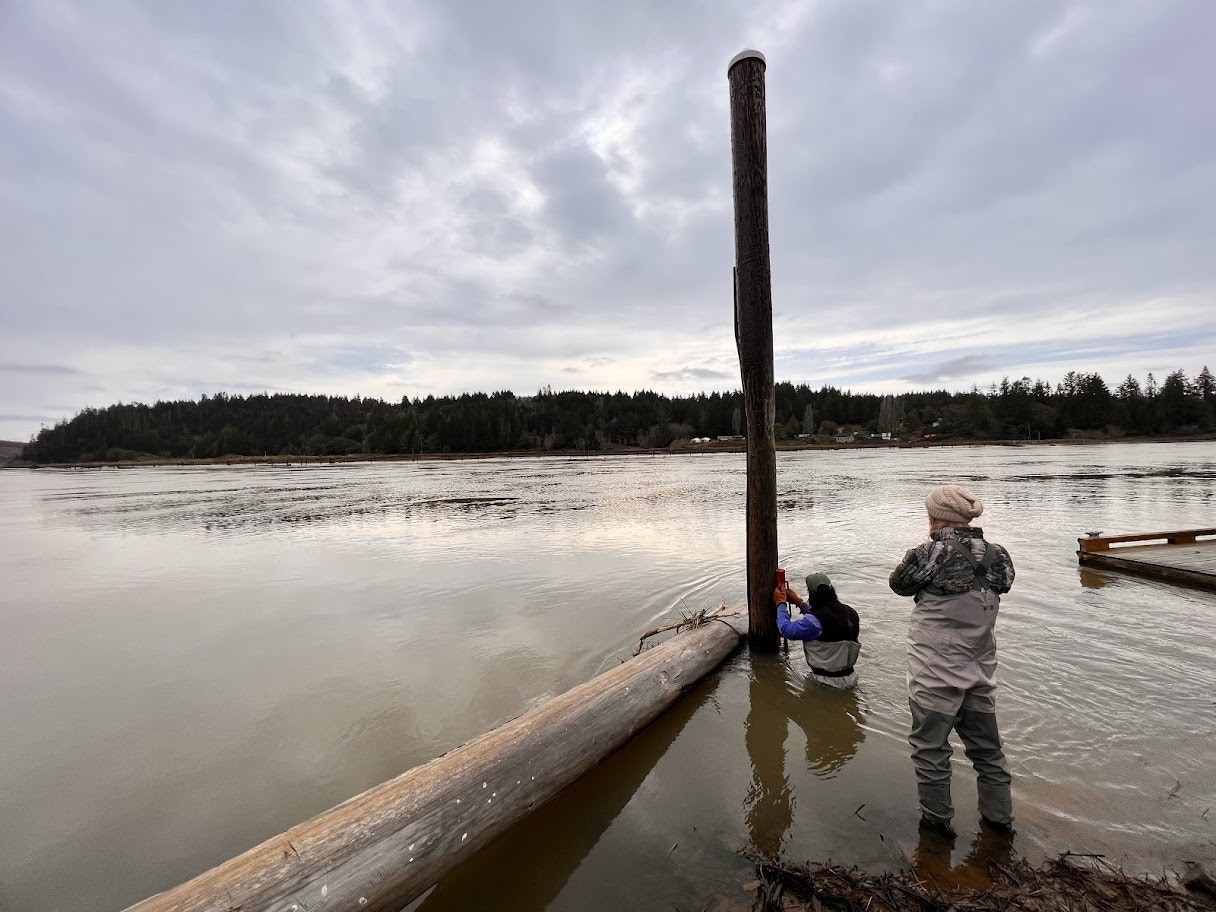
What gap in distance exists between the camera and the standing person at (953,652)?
11.8 feet

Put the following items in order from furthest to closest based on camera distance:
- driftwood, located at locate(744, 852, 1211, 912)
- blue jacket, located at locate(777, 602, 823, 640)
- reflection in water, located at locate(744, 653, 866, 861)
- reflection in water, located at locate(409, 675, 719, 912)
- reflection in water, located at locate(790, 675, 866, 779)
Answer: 1. blue jacket, located at locate(777, 602, 823, 640)
2. reflection in water, located at locate(790, 675, 866, 779)
3. reflection in water, located at locate(744, 653, 866, 861)
4. reflection in water, located at locate(409, 675, 719, 912)
5. driftwood, located at locate(744, 852, 1211, 912)

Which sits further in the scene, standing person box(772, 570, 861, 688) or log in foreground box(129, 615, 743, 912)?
standing person box(772, 570, 861, 688)

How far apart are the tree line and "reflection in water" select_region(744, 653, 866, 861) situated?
129 m

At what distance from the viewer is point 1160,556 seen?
35.9ft

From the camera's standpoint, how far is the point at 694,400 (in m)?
183

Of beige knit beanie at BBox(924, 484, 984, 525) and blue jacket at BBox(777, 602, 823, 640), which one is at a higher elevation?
beige knit beanie at BBox(924, 484, 984, 525)

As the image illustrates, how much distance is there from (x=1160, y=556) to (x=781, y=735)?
419 inches

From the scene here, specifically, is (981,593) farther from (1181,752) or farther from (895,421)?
(895,421)

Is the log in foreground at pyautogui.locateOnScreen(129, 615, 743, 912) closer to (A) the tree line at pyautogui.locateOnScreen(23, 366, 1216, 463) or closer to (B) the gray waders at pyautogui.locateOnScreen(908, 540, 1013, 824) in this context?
(B) the gray waders at pyautogui.locateOnScreen(908, 540, 1013, 824)

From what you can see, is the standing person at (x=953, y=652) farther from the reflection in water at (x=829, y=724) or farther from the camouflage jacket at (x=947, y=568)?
the reflection in water at (x=829, y=724)

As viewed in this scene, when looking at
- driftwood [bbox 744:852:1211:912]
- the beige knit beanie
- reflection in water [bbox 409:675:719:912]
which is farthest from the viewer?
the beige knit beanie

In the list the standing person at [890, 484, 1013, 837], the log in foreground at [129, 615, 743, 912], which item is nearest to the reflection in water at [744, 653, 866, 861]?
the standing person at [890, 484, 1013, 837]

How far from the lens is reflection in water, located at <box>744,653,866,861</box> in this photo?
411 cm

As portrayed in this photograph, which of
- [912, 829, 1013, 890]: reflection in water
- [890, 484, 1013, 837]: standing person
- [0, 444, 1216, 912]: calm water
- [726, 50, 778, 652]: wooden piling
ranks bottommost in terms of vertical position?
[0, 444, 1216, 912]: calm water
